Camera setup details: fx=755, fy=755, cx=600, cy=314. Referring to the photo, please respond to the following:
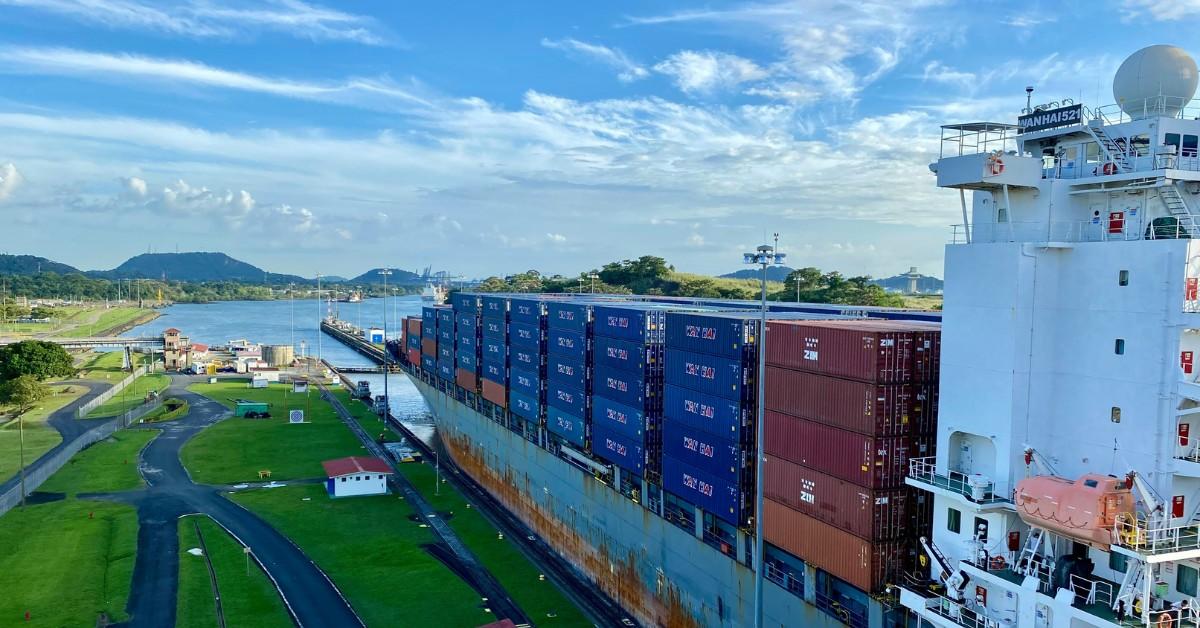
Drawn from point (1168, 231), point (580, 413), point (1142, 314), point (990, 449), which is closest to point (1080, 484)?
point (990, 449)

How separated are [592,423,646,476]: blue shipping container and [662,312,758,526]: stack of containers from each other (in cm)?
311

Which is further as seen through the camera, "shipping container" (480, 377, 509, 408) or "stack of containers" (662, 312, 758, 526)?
"shipping container" (480, 377, 509, 408)

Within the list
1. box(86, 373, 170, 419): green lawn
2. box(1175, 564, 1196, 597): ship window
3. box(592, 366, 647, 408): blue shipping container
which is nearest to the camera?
box(1175, 564, 1196, 597): ship window

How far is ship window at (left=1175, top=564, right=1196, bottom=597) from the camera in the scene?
2162 centimetres

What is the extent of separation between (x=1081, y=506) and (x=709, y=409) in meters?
17.1

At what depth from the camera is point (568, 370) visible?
170 feet

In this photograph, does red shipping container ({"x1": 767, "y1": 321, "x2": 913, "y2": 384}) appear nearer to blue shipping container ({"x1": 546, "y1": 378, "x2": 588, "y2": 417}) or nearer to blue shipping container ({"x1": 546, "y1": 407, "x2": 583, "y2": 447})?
blue shipping container ({"x1": 546, "y1": 378, "x2": 588, "y2": 417})

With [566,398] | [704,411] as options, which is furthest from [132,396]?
[704,411]

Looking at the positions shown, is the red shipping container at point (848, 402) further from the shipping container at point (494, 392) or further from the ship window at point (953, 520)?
the shipping container at point (494, 392)

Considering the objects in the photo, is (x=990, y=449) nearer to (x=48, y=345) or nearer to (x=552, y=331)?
(x=552, y=331)

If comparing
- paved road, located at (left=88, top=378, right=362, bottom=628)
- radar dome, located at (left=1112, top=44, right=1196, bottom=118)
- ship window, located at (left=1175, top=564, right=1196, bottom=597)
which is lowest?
paved road, located at (left=88, top=378, right=362, bottom=628)

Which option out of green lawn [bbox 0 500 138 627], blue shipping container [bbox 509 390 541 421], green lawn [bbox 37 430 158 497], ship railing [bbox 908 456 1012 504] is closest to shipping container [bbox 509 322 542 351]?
blue shipping container [bbox 509 390 541 421]

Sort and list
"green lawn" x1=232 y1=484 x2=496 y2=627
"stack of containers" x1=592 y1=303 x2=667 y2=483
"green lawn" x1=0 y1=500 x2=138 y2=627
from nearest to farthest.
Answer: "green lawn" x1=0 y1=500 x2=138 y2=627
"green lawn" x1=232 y1=484 x2=496 y2=627
"stack of containers" x1=592 y1=303 x2=667 y2=483

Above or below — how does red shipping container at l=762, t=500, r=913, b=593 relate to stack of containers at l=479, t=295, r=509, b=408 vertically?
below
